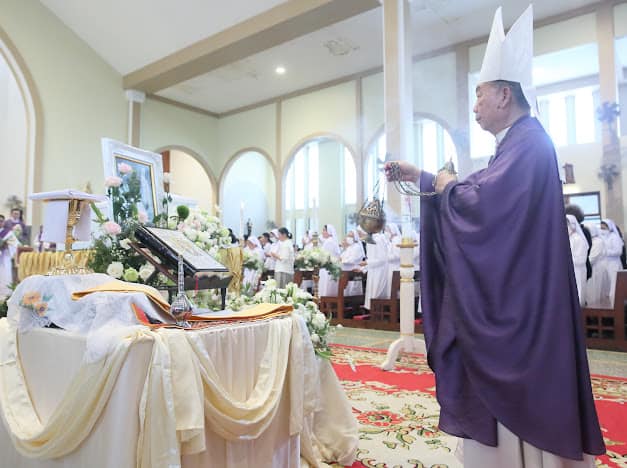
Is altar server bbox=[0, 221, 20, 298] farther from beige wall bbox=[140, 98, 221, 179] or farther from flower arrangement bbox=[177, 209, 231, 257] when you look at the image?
flower arrangement bbox=[177, 209, 231, 257]

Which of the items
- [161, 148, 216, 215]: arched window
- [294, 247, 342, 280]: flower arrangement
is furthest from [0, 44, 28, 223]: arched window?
[294, 247, 342, 280]: flower arrangement

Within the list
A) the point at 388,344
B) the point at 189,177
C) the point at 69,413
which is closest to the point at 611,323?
the point at 388,344

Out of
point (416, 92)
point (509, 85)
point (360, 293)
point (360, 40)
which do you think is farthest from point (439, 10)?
point (509, 85)

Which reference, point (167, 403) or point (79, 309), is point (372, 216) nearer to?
Answer: point (79, 309)

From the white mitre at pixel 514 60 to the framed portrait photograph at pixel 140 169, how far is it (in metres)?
1.99

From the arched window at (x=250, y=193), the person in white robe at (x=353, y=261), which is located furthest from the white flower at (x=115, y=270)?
the arched window at (x=250, y=193)

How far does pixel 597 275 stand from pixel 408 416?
586 cm

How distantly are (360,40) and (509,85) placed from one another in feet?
30.2

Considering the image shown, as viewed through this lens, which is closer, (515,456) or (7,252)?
(515,456)

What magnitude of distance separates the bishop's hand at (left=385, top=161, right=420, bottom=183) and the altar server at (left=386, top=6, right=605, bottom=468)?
0.59 ft

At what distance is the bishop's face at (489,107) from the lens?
6.09 feet

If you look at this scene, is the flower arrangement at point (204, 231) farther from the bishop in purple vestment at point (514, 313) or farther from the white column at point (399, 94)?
the white column at point (399, 94)

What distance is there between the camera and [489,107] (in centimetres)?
187

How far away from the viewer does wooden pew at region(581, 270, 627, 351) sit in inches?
233
